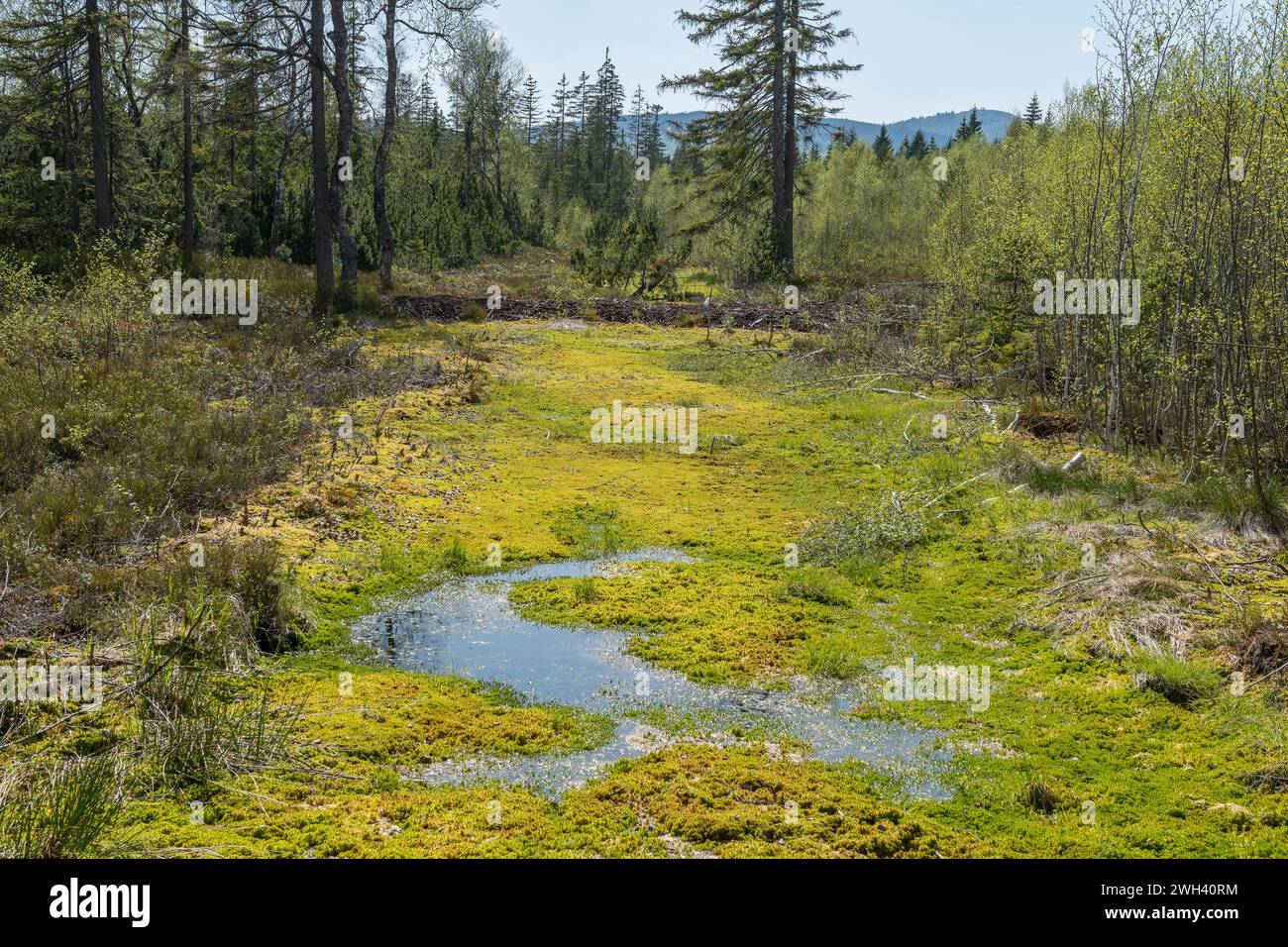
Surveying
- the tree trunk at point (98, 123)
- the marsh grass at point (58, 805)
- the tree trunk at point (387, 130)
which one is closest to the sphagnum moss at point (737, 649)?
the marsh grass at point (58, 805)

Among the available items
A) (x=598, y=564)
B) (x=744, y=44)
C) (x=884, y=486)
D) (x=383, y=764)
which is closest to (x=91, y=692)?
(x=383, y=764)

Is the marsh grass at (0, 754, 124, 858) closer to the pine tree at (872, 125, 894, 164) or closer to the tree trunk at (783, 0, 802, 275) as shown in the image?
the tree trunk at (783, 0, 802, 275)

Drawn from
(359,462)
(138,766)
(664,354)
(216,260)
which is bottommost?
(138,766)

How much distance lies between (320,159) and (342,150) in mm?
731

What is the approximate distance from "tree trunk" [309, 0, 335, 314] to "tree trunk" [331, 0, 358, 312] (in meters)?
0.22

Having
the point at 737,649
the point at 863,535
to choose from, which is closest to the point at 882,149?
the point at 863,535

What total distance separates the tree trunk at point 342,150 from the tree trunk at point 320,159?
223 millimetres

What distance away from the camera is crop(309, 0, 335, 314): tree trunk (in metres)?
18.7

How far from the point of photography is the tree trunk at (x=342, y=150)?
19608 mm

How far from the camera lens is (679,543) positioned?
343 inches

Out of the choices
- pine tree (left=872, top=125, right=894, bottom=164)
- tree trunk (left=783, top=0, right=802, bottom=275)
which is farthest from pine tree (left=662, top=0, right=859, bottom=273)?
pine tree (left=872, top=125, right=894, bottom=164)
